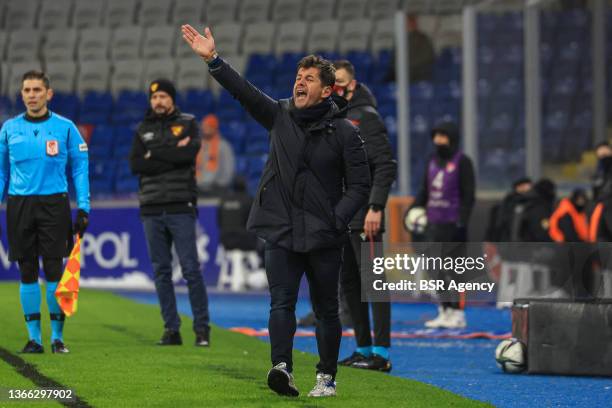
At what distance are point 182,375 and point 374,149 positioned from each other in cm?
210

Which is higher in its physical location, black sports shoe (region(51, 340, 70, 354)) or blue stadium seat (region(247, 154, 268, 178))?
blue stadium seat (region(247, 154, 268, 178))

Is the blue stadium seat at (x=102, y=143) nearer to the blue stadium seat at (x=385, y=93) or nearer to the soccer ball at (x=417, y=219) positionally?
the blue stadium seat at (x=385, y=93)

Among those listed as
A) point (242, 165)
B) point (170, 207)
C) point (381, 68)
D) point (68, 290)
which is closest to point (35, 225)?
point (68, 290)

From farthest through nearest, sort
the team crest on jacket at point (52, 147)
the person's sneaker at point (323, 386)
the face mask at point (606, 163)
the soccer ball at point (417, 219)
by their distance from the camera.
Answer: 1. the face mask at point (606, 163)
2. the soccer ball at point (417, 219)
3. the team crest on jacket at point (52, 147)
4. the person's sneaker at point (323, 386)

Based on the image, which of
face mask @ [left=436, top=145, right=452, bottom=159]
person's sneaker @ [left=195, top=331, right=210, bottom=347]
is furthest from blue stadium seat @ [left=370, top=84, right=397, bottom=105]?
person's sneaker @ [left=195, top=331, right=210, bottom=347]

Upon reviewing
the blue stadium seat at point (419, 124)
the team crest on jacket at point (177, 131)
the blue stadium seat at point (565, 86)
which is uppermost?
the blue stadium seat at point (565, 86)

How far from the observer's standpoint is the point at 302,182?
7102mm

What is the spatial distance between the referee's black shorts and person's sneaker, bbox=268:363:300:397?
9.41ft

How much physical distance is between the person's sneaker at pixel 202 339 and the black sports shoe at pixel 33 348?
1.44 meters

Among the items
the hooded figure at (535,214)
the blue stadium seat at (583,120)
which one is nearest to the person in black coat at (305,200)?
the hooded figure at (535,214)

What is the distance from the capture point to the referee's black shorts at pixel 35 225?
9344 millimetres

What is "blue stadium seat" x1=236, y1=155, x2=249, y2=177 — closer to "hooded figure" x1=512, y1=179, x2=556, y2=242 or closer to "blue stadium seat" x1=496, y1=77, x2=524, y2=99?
"blue stadium seat" x1=496, y1=77, x2=524, y2=99

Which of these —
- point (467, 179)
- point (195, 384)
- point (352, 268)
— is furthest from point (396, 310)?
point (195, 384)

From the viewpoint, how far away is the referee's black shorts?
9.34 metres
